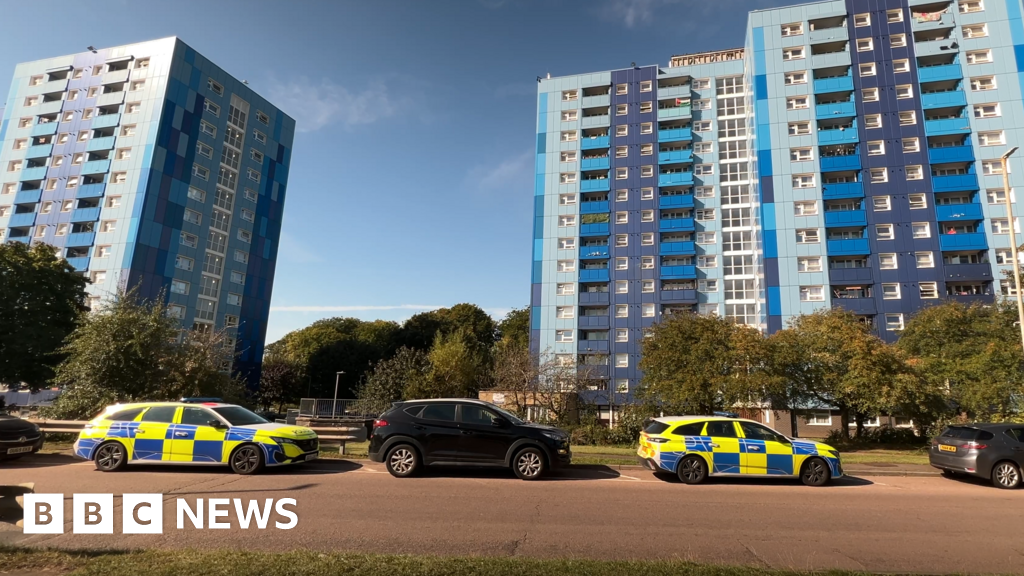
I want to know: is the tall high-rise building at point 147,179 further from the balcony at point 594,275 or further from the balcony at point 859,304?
the balcony at point 859,304

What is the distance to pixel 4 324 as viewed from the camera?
30766mm

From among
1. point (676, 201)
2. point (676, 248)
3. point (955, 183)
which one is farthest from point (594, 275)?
point (955, 183)

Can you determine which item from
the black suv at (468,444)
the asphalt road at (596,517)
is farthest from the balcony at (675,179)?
the black suv at (468,444)

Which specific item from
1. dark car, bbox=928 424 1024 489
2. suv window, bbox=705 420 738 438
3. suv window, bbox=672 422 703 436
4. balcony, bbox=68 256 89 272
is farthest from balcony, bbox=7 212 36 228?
dark car, bbox=928 424 1024 489

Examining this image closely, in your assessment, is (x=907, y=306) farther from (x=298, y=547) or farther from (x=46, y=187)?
(x=46, y=187)

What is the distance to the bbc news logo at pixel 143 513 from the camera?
708cm

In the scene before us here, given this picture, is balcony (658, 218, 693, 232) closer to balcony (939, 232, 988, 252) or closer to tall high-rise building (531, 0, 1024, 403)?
tall high-rise building (531, 0, 1024, 403)

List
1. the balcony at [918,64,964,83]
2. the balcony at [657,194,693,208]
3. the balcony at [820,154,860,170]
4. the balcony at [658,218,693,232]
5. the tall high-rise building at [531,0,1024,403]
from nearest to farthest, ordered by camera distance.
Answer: the tall high-rise building at [531,0,1024,403], the balcony at [918,64,964,83], the balcony at [820,154,860,170], the balcony at [658,218,693,232], the balcony at [657,194,693,208]

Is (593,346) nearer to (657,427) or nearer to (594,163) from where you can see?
(594,163)

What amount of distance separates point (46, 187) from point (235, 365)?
2684 cm

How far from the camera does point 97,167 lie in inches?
2058

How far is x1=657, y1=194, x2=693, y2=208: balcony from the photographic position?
53656 millimetres

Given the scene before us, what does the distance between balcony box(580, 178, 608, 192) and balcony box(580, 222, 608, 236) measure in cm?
401

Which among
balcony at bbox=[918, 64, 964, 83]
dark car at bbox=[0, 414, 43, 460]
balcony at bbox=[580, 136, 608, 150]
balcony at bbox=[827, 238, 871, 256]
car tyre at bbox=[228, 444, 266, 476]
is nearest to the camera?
car tyre at bbox=[228, 444, 266, 476]
